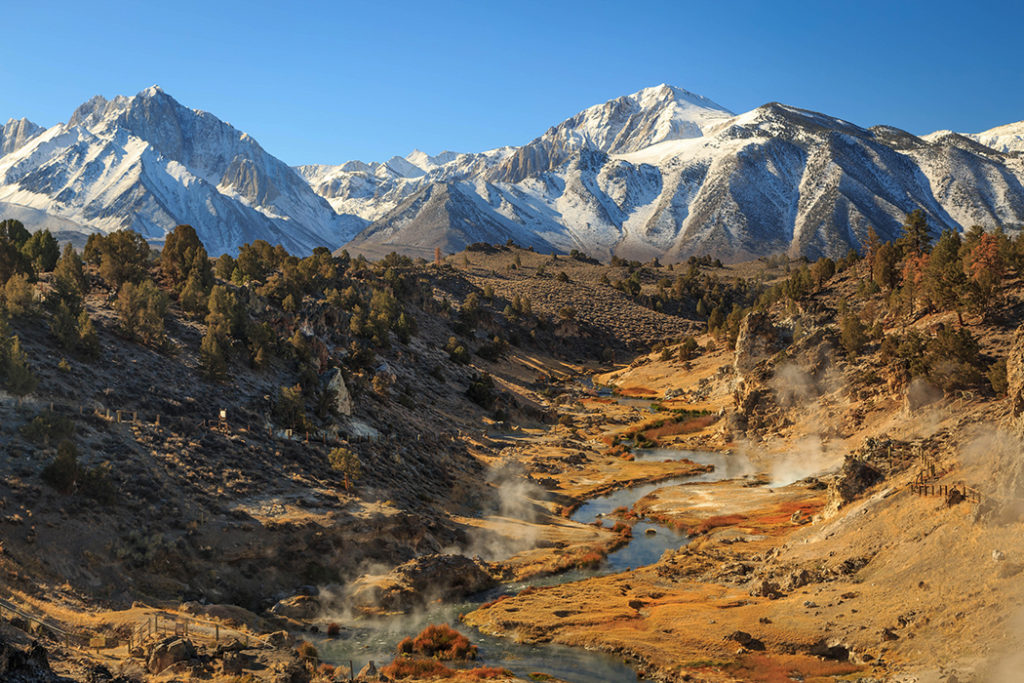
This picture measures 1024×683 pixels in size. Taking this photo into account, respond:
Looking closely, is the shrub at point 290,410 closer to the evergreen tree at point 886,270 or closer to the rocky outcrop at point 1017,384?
the rocky outcrop at point 1017,384

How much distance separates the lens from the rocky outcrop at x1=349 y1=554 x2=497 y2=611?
3653 cm

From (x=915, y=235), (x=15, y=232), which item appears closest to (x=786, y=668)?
(x=15, y=232)

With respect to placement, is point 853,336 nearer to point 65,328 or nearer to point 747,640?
point 747,640

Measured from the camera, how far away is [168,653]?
25281 mm

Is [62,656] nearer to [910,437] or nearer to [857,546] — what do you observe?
[857,546]

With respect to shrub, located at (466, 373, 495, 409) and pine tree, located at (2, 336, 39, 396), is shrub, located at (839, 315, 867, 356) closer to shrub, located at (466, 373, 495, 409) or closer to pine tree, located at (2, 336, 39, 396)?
shrub, located at (466, 373, 495, 409)

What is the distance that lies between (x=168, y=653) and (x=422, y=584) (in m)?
14.5

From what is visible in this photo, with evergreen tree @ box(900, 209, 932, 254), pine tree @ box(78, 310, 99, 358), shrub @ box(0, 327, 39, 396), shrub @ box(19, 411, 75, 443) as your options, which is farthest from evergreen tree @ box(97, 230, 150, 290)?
evergreen tree @ box(900, 209, 932, 254)

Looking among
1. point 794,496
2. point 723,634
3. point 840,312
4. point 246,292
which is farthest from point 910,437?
point 246,292

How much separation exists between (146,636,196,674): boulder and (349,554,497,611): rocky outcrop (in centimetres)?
1120

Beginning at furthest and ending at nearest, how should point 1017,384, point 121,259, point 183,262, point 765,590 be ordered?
1. point 183,262
2. point 121,259
3. point 765,590
4. point 1017,384

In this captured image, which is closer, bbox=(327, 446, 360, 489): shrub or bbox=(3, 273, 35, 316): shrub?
bbox=(327, 446, 360, 489): shrub

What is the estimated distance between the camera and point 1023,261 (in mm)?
62125

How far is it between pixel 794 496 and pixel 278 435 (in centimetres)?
3589
